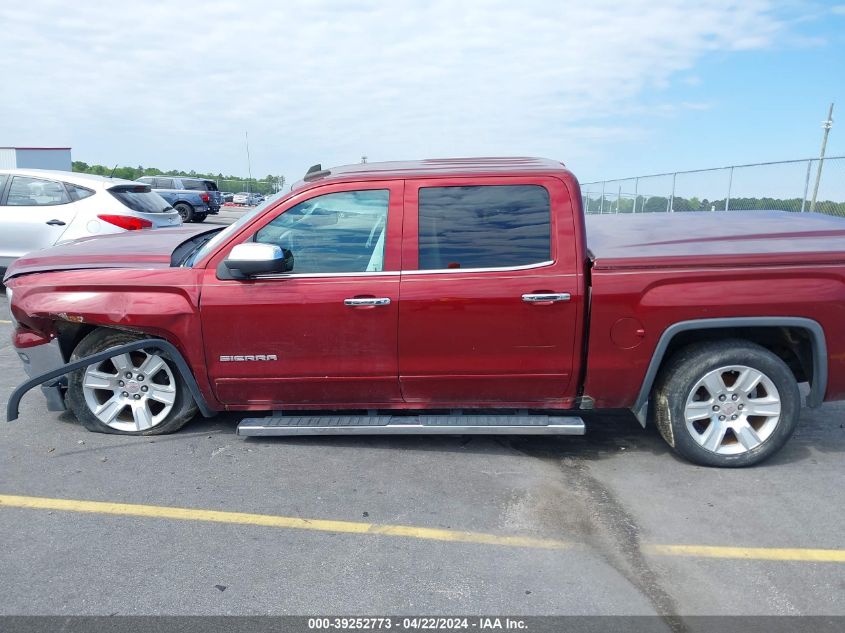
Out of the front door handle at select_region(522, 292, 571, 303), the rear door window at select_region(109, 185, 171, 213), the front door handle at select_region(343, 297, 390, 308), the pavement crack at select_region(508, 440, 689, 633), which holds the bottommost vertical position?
the pavement crack at select_region(508, 440, 689, 633)

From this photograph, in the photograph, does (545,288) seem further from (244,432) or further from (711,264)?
(244,432)

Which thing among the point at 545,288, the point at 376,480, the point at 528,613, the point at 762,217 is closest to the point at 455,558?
the point at 528,613

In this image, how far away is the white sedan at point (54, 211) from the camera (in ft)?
27.5

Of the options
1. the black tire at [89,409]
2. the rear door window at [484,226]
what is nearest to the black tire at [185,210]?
the black tire at [89,409]

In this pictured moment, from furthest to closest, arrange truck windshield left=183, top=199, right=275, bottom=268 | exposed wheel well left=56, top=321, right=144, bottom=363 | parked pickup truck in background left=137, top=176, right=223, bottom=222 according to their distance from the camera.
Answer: parked pickup truck in background left=137, top=176, right=223, bottom=222 → exposed wheel well left=56, top=321, right=144, bottom=363 → truck windshield left=183, top=199, right=275, bottom=268

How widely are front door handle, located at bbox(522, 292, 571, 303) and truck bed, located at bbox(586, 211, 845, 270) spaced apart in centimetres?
26

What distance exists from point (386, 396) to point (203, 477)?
1.20 meters

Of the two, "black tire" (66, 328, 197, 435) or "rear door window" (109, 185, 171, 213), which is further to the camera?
"rear door window" (109, 185, 171, 213)

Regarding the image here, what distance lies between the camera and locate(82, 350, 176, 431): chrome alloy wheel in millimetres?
4271

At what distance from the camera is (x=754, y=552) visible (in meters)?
3.11

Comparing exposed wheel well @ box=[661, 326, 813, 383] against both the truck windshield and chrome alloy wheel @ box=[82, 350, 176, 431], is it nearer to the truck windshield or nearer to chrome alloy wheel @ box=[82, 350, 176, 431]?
the truck windshield

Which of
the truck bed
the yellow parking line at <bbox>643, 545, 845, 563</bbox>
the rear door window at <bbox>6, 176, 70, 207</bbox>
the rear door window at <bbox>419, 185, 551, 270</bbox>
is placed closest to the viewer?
the yellow parking line at <bbox>643, 545, 845, 563</bbox>

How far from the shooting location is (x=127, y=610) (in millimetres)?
2662

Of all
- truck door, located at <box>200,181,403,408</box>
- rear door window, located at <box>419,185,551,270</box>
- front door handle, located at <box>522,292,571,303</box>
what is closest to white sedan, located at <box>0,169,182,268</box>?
truck door, located at <box>200,181,403,408</box>
